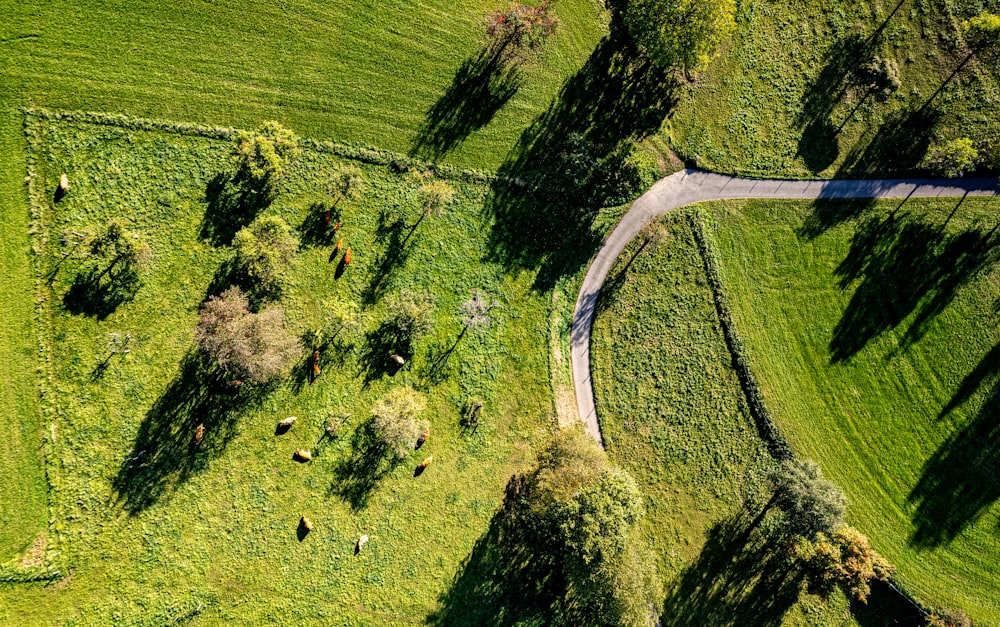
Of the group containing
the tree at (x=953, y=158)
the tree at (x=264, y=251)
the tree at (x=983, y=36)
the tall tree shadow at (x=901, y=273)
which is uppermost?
A: the tree at (x=983, y=36)

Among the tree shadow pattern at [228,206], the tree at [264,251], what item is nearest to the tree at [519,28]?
the tree shadow pattern at [228,206]

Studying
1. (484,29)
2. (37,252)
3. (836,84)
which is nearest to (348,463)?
(37,252)

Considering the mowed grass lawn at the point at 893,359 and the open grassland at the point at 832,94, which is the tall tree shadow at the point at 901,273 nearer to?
the mowed grass lawn at the point at 893,359

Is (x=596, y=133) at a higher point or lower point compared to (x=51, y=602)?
higher

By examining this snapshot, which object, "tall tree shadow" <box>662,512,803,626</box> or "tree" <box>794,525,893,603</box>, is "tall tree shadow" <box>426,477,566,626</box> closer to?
"tall tree shadow" <box>662,512,803,626</box>

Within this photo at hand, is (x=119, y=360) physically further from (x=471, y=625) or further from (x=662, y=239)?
(x=662, y=239)

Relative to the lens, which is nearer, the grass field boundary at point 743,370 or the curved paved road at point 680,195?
the curved paved road at point 680,195
